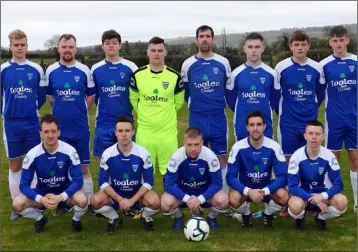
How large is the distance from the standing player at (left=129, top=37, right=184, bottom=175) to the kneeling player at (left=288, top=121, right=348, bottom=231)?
1462 millimetres

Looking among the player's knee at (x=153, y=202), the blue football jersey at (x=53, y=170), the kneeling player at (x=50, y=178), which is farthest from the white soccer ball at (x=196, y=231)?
the blue football jersey at (x=53, y=170)

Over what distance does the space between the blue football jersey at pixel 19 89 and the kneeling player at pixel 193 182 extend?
196cm

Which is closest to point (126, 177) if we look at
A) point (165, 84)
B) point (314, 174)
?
point (165, 84)

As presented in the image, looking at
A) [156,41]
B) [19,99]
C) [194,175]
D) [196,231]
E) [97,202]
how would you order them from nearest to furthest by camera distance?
1. [196,231]
2. [97,202]
3. [194,175]
4. [156,41]
5. [19,99]

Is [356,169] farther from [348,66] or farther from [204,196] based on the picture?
[204,196]

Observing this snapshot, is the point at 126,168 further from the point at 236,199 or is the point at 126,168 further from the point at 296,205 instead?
the point at 296,205

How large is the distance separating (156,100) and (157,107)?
8 centimetres

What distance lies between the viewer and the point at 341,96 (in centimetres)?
584

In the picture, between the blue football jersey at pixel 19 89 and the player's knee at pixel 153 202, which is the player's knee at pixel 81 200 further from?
the blue football jersey at pixel 19 89

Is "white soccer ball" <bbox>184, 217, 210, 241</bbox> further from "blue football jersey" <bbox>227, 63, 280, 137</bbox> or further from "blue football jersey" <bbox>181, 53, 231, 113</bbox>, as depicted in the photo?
"blue football jersey" <bbox>181, 53, 231, 113</bbox>

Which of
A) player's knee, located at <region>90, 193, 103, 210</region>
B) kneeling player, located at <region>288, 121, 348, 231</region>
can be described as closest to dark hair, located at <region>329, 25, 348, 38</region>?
kneeling player, located at <region>288, 121, 348, 231</region>

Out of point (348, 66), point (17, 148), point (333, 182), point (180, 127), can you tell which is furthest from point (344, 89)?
point (180, 127)

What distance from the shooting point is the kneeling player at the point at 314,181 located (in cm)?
497

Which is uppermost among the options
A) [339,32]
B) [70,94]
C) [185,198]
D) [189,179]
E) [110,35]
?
[110,35]
